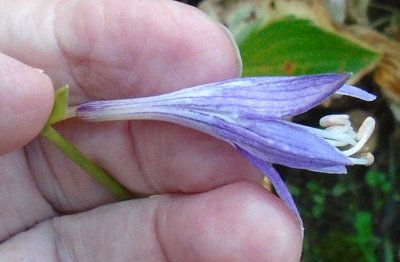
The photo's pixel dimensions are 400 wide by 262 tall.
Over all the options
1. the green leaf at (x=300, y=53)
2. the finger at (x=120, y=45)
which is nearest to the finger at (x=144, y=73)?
the finger at (x=120, y=45)

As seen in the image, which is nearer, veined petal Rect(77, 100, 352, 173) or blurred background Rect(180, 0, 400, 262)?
veined petal Rect(77, 100, 352, 173)

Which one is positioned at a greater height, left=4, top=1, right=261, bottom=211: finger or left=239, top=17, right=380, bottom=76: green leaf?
left=4, top=1, right=261, bottom=211: finger

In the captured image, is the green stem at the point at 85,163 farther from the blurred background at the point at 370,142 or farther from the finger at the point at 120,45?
the blurred background at the point at 370,142

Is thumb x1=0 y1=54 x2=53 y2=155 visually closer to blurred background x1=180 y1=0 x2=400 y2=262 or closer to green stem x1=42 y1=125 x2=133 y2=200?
green stem x1=42 y1=125 x2=133 y2=200

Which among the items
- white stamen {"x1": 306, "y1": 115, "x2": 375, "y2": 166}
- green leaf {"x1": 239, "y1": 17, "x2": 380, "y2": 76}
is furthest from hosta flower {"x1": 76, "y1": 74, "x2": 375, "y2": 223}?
green leaf {"x1": 239, "y1": 17, "x2": 380, "y2": 76}

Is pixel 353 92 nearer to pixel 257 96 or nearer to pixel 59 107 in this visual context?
pixel 257 96

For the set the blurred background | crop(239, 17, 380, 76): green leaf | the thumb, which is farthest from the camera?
the blurred background

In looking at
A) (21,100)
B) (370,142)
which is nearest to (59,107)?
(21,100)

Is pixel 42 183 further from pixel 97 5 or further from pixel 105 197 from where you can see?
pixel 97 5
